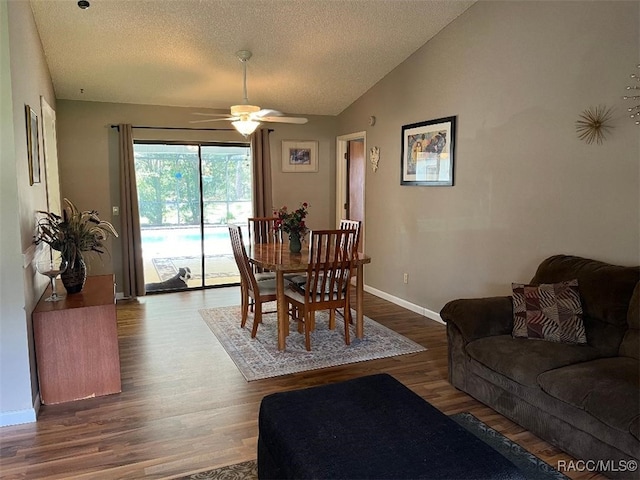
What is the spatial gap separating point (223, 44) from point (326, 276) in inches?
98.3

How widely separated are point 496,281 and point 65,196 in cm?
501

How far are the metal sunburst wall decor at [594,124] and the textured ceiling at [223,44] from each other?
1.62 metres

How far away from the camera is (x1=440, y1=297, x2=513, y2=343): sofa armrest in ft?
10.2

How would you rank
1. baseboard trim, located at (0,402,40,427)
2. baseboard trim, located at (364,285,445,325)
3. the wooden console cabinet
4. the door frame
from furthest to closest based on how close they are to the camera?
the door frame → baseboard trim, located at (364,285,445,325) → the wooden console cabinet → baseboard trim, located at (0,402,40,427)

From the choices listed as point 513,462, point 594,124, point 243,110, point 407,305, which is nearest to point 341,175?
point 407,305

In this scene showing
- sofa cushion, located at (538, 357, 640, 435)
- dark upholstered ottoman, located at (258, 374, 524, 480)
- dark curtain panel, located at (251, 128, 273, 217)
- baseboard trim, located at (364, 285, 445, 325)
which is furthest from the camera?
dark curtain panel, located at (251, 128, 273, 217)

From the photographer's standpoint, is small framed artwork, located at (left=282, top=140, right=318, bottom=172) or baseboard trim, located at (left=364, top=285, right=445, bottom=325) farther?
small framed artwork, located at (left=282, top=140, right=318, bottom=172)

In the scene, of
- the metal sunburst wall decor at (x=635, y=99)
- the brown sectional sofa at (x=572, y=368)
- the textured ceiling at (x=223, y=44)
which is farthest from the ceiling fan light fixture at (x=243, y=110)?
the metal sunburst wall decor at (x=635, y=99)

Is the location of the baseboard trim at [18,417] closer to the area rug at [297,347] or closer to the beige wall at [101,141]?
the area rug at [297,347]

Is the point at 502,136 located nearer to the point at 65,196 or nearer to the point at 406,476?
the point at 406,476

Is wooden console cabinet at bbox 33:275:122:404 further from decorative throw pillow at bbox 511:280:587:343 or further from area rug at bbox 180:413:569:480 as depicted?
decorative throw pillow at bbox 511:280:587:343

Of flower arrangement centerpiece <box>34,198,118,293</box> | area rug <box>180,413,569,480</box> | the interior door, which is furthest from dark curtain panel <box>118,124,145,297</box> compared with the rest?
area rug <box>180,413,569,480</box>

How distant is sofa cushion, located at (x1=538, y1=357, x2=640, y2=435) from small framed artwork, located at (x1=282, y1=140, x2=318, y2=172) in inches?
191

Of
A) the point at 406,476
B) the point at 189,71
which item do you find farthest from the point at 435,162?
the point at 406,476
